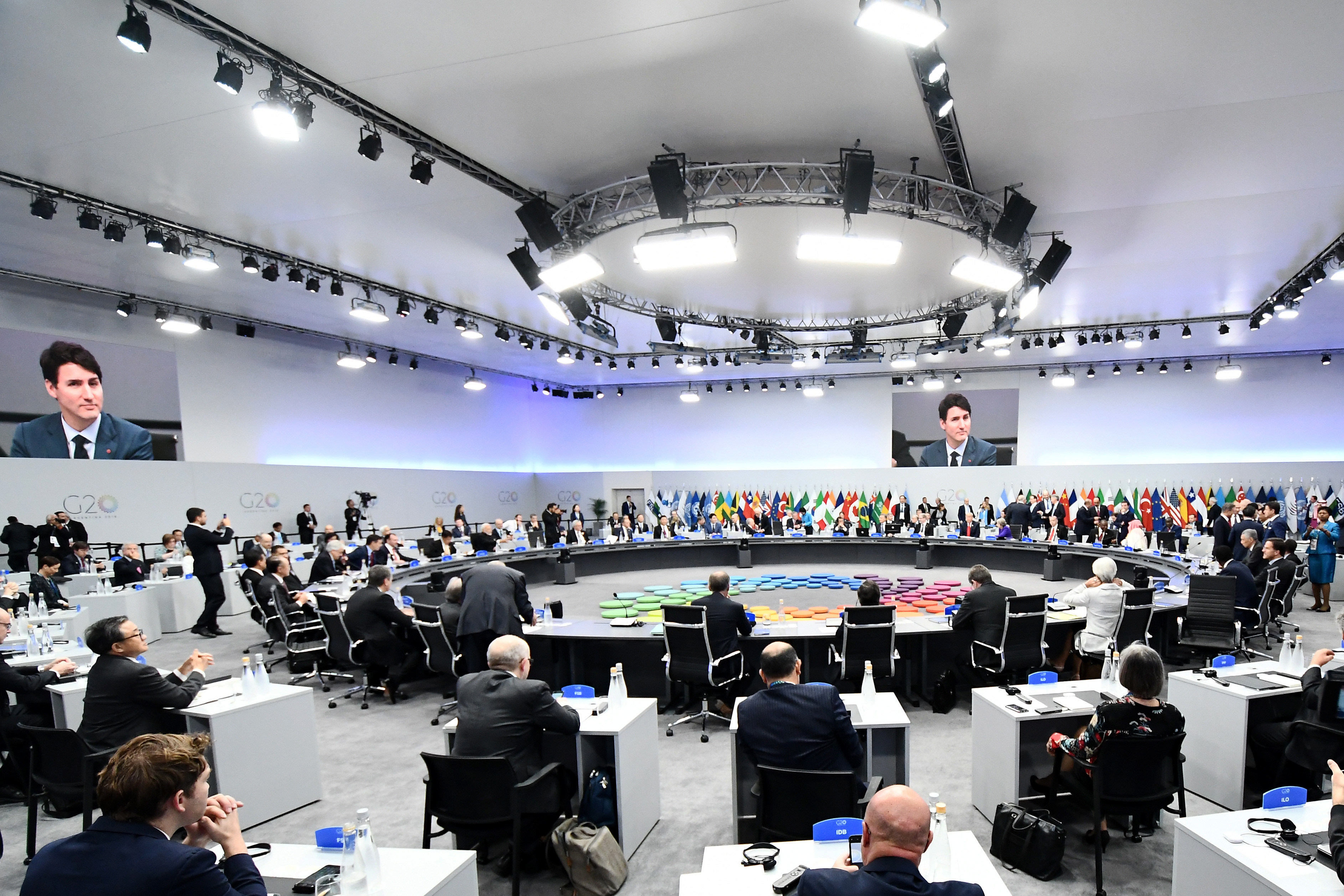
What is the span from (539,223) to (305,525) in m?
9.85

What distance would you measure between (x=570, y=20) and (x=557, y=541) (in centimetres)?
1093

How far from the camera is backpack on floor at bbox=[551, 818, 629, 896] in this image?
325 cm

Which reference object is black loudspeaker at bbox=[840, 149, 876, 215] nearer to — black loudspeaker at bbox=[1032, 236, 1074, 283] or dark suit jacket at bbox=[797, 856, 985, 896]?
black loudspeaker at bbox=[1032, 236, 1074, 283]

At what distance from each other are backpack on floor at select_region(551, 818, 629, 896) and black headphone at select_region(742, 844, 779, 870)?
1.07 m

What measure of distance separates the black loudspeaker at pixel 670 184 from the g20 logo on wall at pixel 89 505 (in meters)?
10.7

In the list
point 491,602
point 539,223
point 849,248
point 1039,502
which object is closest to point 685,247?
point 849,248

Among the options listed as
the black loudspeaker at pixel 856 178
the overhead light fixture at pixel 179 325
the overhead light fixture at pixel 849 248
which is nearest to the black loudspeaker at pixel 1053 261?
the overhead light fixture at pixel 849 248

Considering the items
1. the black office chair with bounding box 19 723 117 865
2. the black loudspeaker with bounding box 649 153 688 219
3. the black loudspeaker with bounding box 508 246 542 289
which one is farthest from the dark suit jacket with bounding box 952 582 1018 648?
the black office chair with bounding box 19 723 117 865

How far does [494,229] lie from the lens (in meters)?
7.48

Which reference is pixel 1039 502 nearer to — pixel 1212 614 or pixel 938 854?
pixel 1212 614

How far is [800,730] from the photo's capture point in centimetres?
316

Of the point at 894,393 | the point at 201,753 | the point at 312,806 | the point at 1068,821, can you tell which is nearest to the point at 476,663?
the point at 312,806

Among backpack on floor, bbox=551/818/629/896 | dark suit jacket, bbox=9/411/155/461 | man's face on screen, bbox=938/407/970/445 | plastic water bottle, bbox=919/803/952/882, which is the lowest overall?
backpack on floor, bbox=551/818/629/896

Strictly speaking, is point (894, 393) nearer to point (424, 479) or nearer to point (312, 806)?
point (424, 479)
